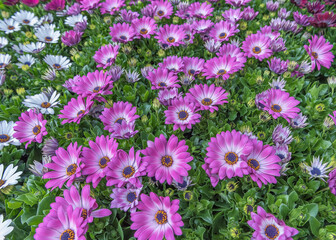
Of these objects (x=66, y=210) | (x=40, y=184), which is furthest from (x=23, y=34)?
(x=66, y=210)

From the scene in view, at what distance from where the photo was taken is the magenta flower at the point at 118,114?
1.70 m

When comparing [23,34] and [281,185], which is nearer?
[281,185]

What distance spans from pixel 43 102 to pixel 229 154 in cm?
158

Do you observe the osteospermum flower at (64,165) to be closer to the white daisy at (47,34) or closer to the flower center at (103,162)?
the flower center at (103,162)

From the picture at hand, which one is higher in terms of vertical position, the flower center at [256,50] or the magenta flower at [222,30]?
the magenta flower at [222,30]

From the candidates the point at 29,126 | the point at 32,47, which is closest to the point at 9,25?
the point at 32,47

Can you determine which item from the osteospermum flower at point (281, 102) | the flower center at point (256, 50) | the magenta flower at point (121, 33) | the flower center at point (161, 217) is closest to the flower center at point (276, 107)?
the osteospermum flower at point (281, 102)

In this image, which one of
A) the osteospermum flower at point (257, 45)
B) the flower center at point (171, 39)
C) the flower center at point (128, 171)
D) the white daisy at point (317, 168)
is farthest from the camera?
the flower center at point (171, 39)

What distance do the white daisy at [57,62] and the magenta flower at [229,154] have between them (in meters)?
1.72

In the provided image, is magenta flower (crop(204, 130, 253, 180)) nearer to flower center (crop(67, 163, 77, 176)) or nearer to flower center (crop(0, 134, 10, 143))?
flower center (crop(67, 163, 77, 176))

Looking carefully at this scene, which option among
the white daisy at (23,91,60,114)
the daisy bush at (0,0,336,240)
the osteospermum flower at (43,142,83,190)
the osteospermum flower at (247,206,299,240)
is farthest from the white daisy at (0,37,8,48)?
the osteospermum flower at (247,206,299,240)

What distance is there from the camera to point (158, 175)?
1381 millimetres

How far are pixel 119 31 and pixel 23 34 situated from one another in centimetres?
143

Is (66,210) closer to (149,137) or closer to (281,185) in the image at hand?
(149,137)
